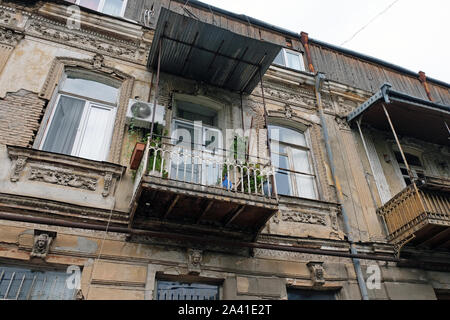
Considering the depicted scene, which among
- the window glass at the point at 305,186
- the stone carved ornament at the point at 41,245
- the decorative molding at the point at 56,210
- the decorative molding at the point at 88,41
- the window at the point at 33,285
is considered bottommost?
the window at the point at 33,285

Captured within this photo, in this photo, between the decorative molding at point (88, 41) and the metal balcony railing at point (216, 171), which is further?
the decorative molding at point (88, 41)

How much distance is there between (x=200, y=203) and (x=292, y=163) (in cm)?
324

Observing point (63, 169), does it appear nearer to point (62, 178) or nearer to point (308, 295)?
point (62, 178)

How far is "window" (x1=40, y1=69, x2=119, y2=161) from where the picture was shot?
5996 millimetres

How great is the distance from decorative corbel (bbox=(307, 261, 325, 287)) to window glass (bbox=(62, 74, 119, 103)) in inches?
194

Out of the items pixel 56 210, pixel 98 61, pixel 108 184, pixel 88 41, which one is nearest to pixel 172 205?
pixel 108 184

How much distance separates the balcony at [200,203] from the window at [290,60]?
15.5 feet

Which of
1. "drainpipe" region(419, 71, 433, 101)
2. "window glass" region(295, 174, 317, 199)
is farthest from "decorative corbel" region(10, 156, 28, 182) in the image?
"drainpipe" region(419, 71, 433, 101)

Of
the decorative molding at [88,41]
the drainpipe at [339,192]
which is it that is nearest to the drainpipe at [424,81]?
the drainpipe at [339,192]

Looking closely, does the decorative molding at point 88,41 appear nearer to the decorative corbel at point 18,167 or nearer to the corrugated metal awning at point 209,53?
the corrugated metal awning at point 209,53

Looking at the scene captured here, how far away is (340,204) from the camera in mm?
7012

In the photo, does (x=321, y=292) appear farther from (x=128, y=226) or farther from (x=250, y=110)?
(x=250, y=110)

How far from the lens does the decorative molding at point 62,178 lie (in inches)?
206

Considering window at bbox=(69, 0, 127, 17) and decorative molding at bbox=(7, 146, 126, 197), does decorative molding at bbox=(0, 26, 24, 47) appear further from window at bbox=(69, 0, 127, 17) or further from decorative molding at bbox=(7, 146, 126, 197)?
decorative molding at bbox=(7, 146, 126, 197)
